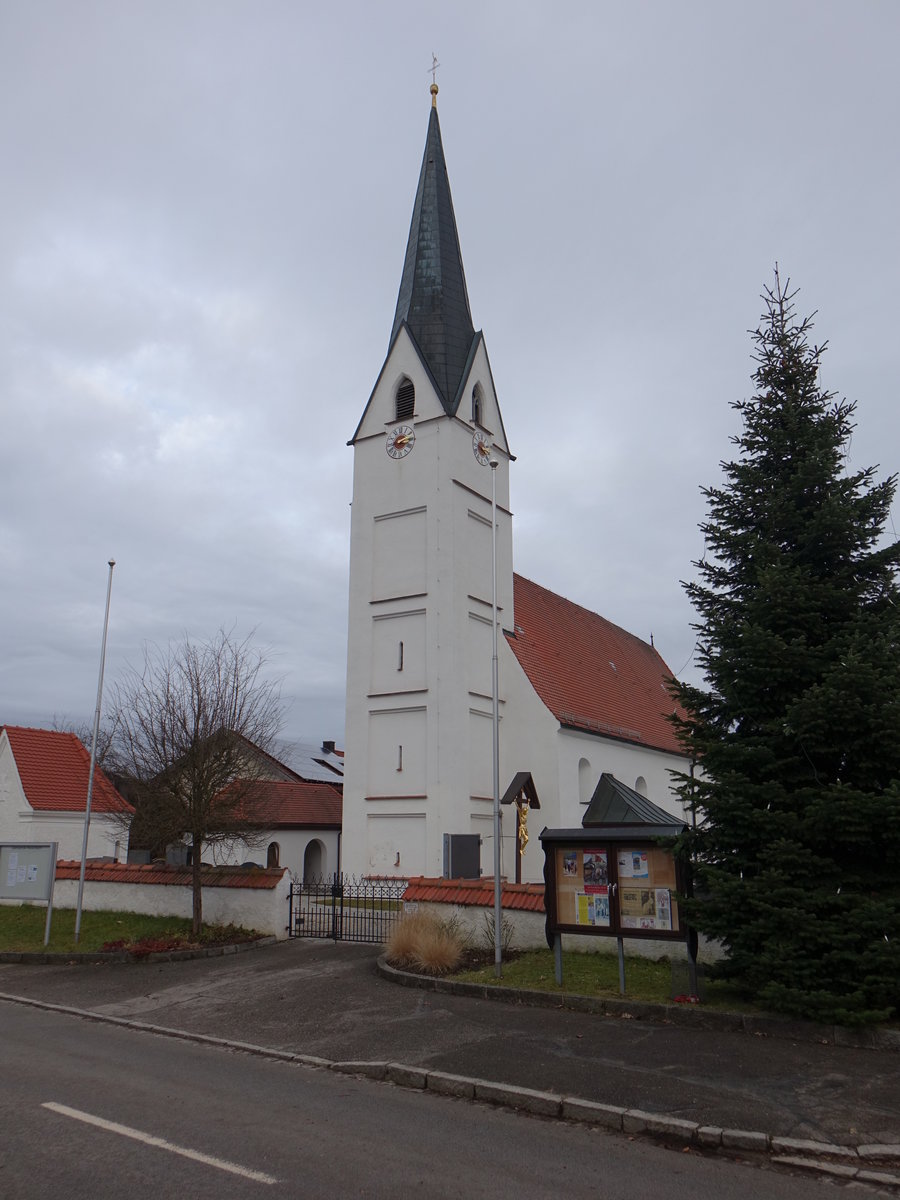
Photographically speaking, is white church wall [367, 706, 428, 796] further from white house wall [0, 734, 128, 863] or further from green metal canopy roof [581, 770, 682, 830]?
white house wall [0, 734, 128, 863]

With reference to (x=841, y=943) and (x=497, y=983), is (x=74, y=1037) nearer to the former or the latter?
(x=497, y=983)

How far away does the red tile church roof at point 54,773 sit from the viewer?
2652 centimetres

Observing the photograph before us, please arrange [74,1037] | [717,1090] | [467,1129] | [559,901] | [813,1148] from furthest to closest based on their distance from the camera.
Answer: [559,901] → [74,1037] → [717,1090] → [467,1129] → [813,1148]

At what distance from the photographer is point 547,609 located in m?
36.5

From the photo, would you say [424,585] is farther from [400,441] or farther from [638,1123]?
[638,1123]

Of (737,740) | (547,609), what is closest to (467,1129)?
(737,740)

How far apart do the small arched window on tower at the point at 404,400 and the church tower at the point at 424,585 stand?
41mm

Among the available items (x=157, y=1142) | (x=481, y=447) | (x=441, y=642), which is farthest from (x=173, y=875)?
(x=481, y=447)

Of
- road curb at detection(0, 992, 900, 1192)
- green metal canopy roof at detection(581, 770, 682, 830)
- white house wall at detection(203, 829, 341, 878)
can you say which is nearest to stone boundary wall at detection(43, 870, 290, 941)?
green metal canopy roof at detection(581, 770, 682, 830)

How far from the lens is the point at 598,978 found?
12.4m

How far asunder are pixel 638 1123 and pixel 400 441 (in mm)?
24843

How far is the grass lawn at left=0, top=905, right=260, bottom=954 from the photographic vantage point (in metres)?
17.2

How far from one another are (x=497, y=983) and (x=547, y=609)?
24929 mm

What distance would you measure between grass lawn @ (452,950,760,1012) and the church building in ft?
38.5
